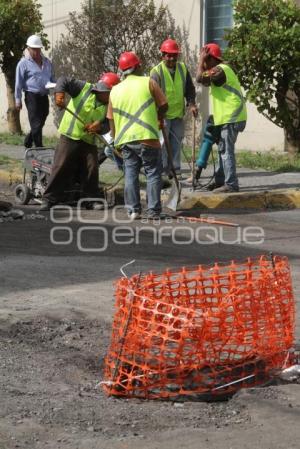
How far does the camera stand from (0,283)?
27.2 ft

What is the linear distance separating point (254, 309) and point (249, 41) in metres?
10.3

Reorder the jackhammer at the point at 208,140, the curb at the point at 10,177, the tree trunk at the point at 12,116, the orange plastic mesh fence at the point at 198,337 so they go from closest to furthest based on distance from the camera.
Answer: the orange plastic mesh fence at the point at 198,337, the jackhammer at the point at 208,140, the curb at the point at 10,177, the tree trunk at the point at 12,116

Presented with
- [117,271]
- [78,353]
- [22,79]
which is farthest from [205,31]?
[78,353]

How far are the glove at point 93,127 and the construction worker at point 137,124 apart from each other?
570mm

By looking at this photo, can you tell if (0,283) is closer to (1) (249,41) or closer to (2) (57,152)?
(2) (57,152)

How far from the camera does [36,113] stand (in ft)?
51.6

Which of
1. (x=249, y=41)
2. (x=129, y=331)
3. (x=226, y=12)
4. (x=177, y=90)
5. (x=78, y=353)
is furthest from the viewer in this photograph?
(x=226, y=12)

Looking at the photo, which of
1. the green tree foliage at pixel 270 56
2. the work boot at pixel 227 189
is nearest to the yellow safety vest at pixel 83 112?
the work boot at pixel 227 189

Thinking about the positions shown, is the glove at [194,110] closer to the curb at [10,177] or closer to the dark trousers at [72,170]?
the dark trousers at [72,170]

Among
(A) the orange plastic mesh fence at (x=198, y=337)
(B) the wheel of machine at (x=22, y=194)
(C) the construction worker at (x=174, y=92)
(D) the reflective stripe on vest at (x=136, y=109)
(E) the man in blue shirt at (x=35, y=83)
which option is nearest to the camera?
(A) the orange plastic mesh fence at (x=198, y=337)

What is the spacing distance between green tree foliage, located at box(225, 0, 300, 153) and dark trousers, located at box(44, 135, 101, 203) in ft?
13.4

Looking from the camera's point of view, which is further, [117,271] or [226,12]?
[226,12]

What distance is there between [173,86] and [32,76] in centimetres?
277

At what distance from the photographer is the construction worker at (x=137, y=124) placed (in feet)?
37.8
